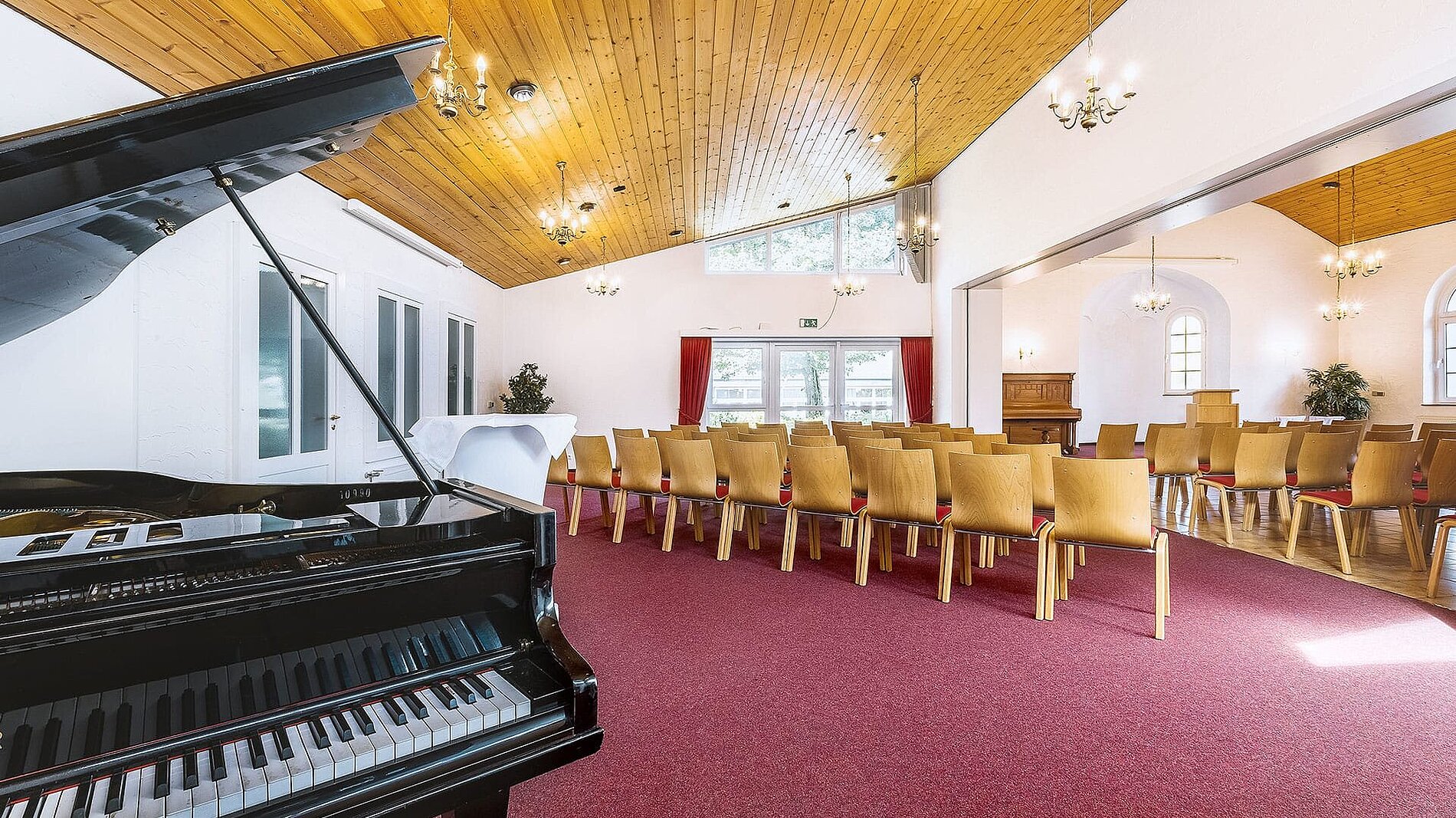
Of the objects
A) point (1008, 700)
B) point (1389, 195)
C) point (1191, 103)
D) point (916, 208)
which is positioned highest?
point (1389, 195)

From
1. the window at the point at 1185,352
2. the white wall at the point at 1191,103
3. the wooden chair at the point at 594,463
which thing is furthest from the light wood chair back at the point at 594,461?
the window at the point at 1185,352

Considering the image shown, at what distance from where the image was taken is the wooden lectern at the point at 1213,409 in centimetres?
923

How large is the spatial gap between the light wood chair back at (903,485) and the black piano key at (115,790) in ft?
10.5

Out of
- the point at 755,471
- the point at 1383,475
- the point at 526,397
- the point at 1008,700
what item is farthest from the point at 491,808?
the point at 526,397

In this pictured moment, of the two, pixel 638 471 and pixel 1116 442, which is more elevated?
pixel 1116 442

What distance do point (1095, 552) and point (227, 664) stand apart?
15.9 feet

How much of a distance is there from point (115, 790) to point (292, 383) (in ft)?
15.0

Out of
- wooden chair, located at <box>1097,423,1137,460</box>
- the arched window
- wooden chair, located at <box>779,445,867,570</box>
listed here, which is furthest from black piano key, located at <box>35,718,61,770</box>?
the arched window

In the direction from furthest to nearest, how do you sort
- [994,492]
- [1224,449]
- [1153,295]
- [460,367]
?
[1153,295], [460,367], [1224,449], [994,492]

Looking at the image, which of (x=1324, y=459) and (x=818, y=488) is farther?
(x=1324, y=459)

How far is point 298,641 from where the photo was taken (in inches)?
42.9

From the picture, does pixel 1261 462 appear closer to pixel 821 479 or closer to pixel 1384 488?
pixel 1384 488

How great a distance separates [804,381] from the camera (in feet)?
34.9

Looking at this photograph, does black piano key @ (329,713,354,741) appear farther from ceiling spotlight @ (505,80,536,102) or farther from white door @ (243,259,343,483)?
ceiling spotlight @ (505,80,536,102)
